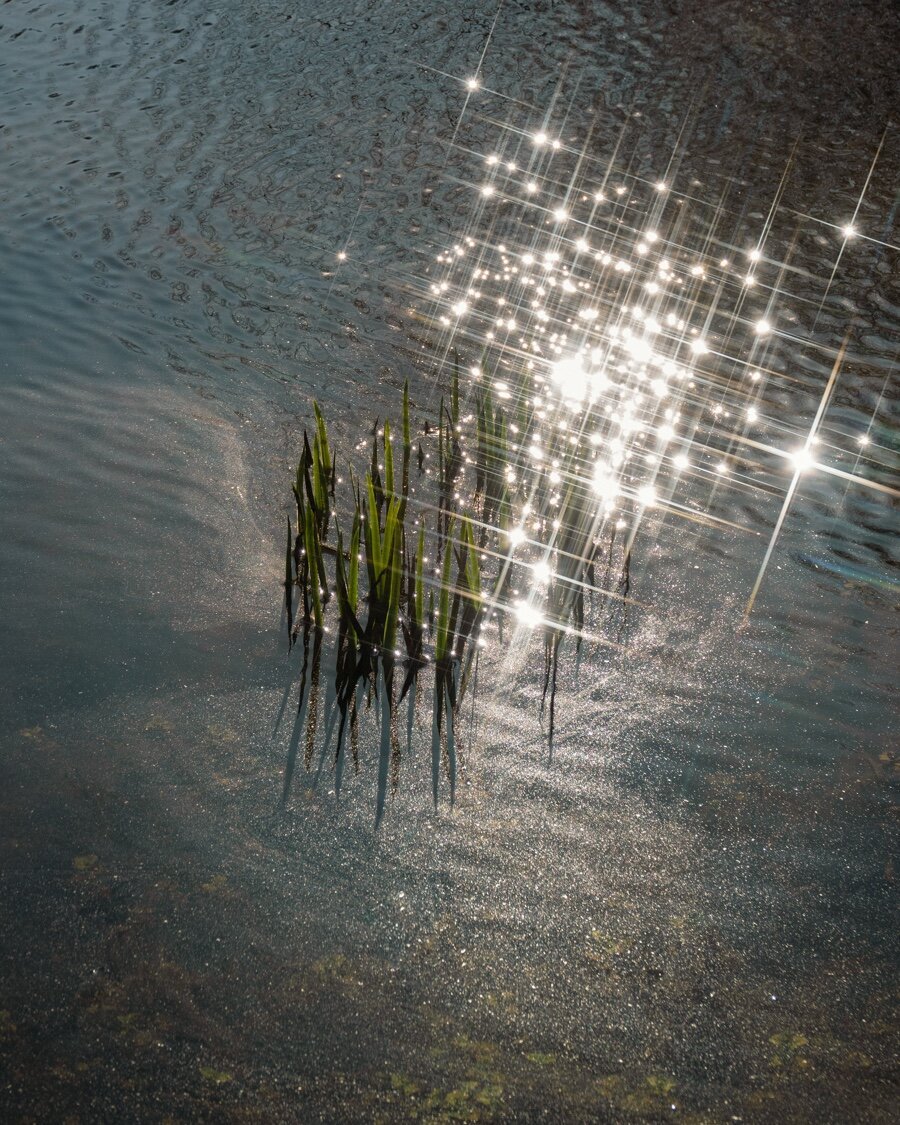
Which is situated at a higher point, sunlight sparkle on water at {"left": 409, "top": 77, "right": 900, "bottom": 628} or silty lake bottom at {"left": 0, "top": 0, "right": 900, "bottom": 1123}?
sunlight sparkle on water at {"left": 409, "top": 77, "right": 900, "bottom": 628}

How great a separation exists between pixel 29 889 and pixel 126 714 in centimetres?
54

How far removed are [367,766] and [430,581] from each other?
0.77 meters

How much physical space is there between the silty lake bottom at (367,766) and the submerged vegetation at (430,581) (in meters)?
0.08

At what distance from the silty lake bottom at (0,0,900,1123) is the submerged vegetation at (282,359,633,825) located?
0.08 metres

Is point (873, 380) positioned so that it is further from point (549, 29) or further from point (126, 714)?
point (549, 29)

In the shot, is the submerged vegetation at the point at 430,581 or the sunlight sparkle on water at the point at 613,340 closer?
the submerged vegetation at the point at 430,581

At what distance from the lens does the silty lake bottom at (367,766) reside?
1.81 metres

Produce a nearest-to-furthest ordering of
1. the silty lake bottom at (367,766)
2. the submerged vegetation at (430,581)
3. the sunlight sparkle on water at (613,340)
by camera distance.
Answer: the silty lake bottom at (367,766) → the submerged vegetation at (430,581) → the sunlight sparkle on water at (613,340)

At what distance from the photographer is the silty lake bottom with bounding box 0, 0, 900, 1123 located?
5.94 feet

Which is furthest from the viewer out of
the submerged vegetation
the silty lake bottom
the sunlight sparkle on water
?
the sunlight sparkle on water

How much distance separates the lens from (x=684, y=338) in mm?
4852

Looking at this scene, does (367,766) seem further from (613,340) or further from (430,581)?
(613,340)

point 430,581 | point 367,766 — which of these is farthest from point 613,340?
point 367,766

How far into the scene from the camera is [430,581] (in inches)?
120
